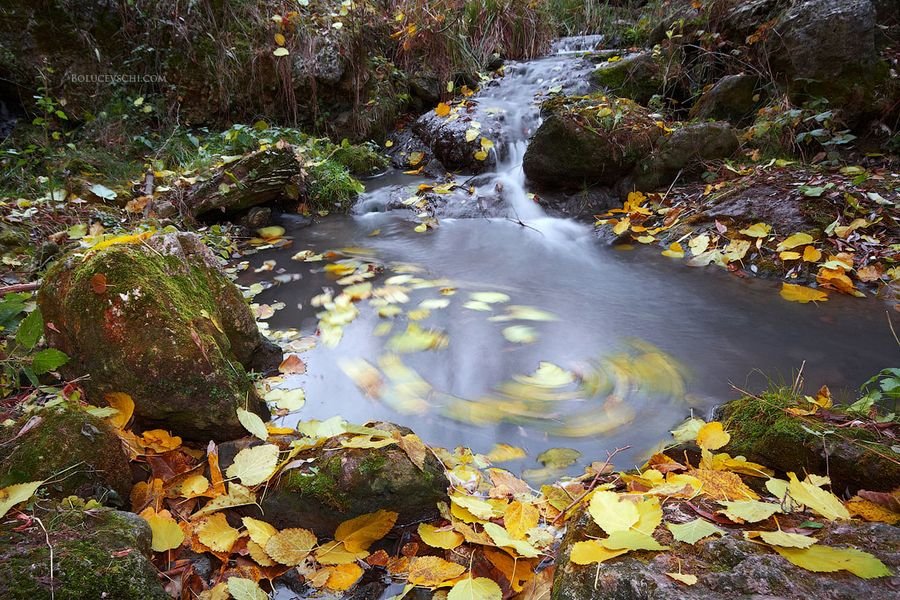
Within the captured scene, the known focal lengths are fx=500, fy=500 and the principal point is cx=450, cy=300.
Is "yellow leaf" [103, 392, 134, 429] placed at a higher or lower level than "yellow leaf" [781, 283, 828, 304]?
higher

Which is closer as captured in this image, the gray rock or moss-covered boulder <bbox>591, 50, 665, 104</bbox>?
the gray rock

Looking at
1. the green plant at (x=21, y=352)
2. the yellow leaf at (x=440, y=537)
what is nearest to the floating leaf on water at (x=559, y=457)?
the yellow leaf at (x=440, y=537)

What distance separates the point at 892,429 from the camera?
69.6 inches

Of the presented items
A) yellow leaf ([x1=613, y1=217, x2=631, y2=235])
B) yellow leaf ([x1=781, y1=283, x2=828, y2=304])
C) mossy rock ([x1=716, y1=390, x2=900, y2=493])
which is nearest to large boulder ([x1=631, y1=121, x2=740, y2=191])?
yellow leaf ([x1=613, y1=217, x2=631, y2=235])

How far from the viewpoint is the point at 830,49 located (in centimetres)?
504

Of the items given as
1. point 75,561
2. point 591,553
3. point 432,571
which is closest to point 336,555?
point 432,571

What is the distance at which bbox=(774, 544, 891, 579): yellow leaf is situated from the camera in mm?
1082

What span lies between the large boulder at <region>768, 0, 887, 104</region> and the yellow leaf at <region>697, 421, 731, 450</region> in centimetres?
488

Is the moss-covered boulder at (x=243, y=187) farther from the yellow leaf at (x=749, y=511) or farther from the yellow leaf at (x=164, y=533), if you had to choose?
the yellow leaf at (x=749, y=511)

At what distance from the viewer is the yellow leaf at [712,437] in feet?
6.41

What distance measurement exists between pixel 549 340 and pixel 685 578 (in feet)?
7.11

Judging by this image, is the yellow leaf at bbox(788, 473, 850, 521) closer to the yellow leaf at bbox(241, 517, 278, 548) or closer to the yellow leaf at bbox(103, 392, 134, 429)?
the yellow leaf at bbox(241, 517, 278, 548)

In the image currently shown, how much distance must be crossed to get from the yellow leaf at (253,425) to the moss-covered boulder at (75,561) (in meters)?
0.59

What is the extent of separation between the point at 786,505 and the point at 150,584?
5.74 ft
